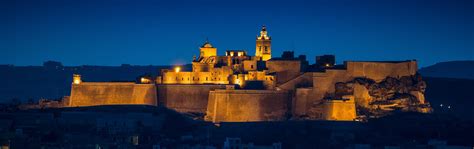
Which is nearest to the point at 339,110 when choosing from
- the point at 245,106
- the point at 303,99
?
the point at 303,99

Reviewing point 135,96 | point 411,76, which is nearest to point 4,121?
point 135,96

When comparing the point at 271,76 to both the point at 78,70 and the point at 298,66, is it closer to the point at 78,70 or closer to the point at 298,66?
the point at 298,66

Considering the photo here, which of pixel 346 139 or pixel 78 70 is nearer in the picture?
pixel 346 139

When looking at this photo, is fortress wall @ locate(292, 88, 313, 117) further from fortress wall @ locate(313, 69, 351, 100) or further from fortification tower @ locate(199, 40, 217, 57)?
fortification tower @ locate(199, 40, 217, 57)

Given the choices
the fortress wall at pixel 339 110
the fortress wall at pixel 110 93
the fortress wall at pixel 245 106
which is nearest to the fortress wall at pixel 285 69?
the fortress wall at pixel 245 106

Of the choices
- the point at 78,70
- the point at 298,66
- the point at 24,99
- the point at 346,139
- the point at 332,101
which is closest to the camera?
the point at 346,139

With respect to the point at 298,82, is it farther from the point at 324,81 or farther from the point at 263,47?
the point at 263,47

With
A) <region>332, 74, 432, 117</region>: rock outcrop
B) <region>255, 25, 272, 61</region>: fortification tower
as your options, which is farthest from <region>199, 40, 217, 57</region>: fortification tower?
<region>332, 74, 432, 117</region>: rock outcrop

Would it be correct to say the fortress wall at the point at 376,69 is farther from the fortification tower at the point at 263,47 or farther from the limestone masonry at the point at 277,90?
the fortification tower at the point at 263,47
